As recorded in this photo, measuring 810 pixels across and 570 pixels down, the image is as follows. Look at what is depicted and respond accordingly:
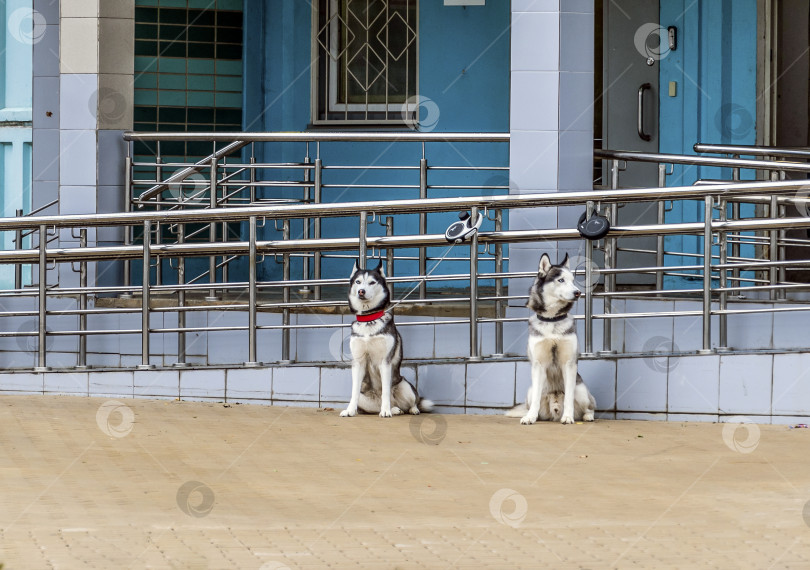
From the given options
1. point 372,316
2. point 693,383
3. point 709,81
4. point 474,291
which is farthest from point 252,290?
point 709,81

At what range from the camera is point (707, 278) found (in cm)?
678

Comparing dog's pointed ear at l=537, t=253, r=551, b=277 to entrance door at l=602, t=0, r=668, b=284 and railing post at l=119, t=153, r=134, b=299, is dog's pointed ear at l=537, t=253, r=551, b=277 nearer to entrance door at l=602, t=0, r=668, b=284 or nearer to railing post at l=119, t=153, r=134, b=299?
entrance door at l=602, t=0, r=668, b=284

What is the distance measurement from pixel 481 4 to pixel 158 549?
762 centimetres

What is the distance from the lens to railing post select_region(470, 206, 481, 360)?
7.18 m

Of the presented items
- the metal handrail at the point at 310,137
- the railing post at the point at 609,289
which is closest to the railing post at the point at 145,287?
the metal handrail at the point at 310,137

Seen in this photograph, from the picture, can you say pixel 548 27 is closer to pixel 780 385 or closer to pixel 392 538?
pixel 780 385

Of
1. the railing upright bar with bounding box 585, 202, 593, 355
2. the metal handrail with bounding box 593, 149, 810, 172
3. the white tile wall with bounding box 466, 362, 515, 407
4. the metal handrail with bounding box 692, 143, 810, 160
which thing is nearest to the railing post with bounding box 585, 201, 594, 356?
the railing upright bar with bounding box 585, 202, 593, 355

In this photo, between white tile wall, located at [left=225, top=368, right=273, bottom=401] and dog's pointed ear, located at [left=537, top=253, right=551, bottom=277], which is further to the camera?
white tile wall, located at [left=225, top=368, right=273, bottom=401]

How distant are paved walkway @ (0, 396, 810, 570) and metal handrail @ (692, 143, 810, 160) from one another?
2.79 metres

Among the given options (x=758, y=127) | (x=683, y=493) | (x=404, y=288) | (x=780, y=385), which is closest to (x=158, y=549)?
(x=683, y=493)

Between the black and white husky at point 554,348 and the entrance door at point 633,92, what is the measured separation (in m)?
3.39

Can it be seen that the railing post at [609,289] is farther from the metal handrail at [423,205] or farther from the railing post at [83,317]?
the railing post at [83,317]

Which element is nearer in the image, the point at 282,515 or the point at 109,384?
the point at 282,515

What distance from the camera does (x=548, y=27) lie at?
25.0ft
